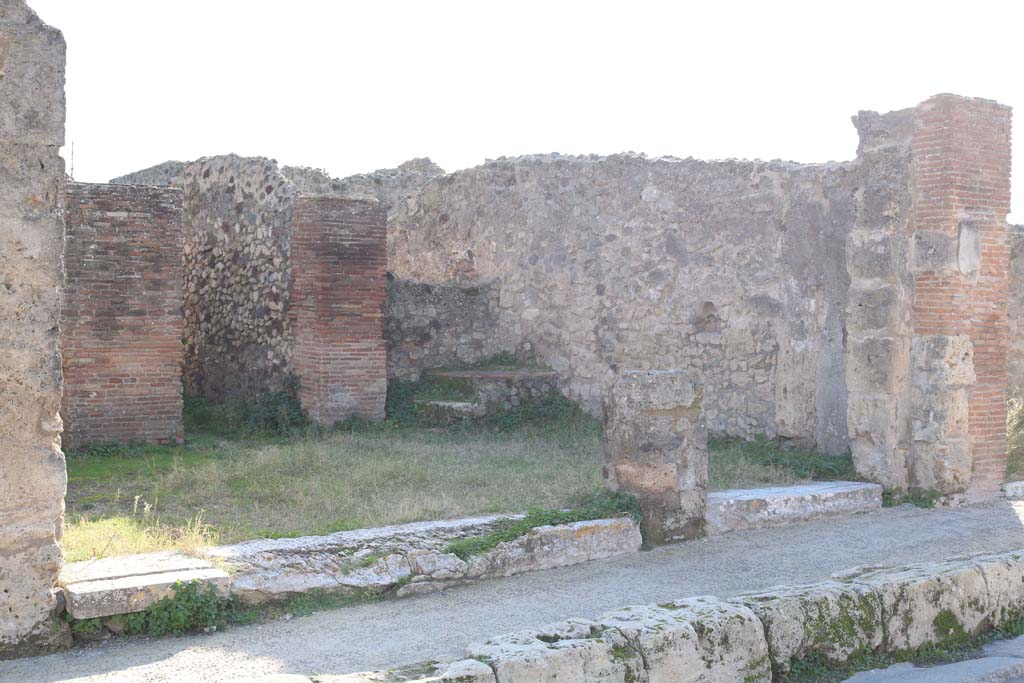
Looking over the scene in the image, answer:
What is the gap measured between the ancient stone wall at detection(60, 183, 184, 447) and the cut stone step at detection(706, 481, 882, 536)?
5794mm

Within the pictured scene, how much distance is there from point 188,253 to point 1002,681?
1094 centimetres

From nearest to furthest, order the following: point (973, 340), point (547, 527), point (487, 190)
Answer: point (547, 527) → point (973, 340) → point (487, 190)

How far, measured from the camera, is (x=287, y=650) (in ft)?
15.5

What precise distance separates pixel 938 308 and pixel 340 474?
5128 millimetres

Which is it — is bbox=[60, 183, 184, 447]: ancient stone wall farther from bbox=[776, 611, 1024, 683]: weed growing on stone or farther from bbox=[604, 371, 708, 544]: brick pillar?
bbox=[776, 611, 1024, 683]: weed growing on stone

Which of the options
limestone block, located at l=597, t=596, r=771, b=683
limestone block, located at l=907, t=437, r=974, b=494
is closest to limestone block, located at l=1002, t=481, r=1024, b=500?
limestone block, located at l=907, t=437, r=974, b=494

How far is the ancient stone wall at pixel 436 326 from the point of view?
12.1 m

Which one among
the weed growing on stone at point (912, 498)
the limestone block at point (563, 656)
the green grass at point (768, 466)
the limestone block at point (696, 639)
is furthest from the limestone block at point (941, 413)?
the limestone block at point (563, 656)

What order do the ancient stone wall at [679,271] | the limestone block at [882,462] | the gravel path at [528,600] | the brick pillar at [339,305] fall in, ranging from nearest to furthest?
the gravel path at [528,600]
the limestone block at [882,462]
the ancient stone wall at [679,271]
the brick pillar at [339,305]

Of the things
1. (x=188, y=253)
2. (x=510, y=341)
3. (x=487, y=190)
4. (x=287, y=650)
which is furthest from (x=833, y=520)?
(x=188, y=253)

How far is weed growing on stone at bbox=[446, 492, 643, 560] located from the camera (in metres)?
6.06

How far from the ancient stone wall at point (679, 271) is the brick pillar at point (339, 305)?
1975 mm

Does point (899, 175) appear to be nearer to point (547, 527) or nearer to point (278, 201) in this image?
point (547, 527)

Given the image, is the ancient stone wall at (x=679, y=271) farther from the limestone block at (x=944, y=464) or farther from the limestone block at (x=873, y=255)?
the limestone block at (x=944, y=464)
